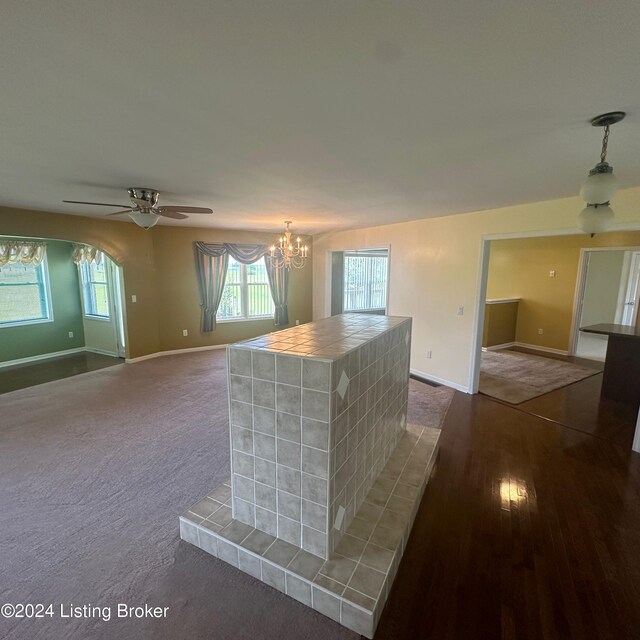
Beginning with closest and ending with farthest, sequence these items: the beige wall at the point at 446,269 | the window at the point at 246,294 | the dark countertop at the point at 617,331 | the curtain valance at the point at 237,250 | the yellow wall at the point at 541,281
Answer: the beige wall at the point at 446,269
the dark countertop at the point at 617,331
the curtain valance at the point at 237,250
the yellow wall at the point at 541,281
the window at the point at 246,294

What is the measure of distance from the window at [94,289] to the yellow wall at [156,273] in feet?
3.16

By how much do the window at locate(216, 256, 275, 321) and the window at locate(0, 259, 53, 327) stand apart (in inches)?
121

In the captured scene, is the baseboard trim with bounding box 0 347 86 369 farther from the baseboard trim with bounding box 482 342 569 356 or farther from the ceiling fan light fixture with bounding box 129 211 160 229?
the baseboard trim with bounding box 482 342 569 356

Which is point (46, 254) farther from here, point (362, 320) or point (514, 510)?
point (514, 510)

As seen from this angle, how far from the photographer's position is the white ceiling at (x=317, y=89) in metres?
0.99

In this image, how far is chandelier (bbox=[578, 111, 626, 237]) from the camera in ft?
5.27

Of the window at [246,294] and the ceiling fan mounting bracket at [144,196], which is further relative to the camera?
the window at [246,294]

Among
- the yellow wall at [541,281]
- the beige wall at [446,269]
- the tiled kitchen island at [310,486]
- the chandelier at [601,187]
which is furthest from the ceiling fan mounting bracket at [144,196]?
the yellow wall at [541,281]

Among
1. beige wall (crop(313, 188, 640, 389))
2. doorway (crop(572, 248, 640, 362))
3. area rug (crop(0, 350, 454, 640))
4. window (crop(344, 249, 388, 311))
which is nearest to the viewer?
area rug (crop(0, 350, 454, 640))

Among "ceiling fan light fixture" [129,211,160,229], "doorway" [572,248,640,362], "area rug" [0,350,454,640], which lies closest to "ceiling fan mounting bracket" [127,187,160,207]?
"ceiling fan light fixture" [129,211,160,229]

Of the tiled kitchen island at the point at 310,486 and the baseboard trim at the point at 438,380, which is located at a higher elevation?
the tiled kitchen island at the point at 310,486

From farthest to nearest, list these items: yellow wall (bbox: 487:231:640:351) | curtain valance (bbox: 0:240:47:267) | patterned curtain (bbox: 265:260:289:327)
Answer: patterned curtain (bbox: 265:260:289:327) < yellow wall (bbox: 487:231:640:351) < curtain valance (bbox: 0:240:47:267)

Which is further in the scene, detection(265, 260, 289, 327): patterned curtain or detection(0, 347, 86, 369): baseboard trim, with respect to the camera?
detection(265, 260, 289, 327): patterned curtain

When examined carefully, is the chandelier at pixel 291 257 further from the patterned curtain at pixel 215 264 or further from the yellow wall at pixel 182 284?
the yellow wall at pixel 182 284
